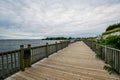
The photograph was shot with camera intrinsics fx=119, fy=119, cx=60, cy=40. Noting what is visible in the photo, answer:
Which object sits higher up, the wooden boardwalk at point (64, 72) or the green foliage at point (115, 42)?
the green foliage at point (115, 42)

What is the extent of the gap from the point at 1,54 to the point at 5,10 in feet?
31.7

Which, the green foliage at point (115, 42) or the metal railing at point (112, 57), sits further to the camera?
the green foliage at point (115, 42)

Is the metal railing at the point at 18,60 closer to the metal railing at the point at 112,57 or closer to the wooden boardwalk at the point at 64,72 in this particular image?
the wooden boardwalk at the point at 64,72

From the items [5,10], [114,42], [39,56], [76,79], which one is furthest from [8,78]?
[5,10]

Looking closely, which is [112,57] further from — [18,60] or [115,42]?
[18,60]

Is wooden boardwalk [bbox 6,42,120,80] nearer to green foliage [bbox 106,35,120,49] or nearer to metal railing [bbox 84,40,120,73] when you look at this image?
metal railing [bbox 84,40,120,73]

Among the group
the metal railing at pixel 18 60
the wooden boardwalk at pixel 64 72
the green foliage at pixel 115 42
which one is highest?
the green foliage at pixel 115 42

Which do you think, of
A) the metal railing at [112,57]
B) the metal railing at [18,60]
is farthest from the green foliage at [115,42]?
the metal railing at [18,60]

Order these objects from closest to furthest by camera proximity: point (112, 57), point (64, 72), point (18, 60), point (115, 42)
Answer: point (64, 72)
point (18, 60)
point (112, 57)
point (115, 42)

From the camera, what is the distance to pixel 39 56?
26.3 ft

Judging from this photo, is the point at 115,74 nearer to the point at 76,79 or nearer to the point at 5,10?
the point at 76,79

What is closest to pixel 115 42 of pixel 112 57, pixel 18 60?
pixel 112 57

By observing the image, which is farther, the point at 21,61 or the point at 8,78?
the point at 21,61

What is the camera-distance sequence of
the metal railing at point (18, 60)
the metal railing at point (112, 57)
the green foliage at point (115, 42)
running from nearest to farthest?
the metal railing at point (18, 60) → the metal railing at point (112, 57) → the green foliage at point (115, 42)
